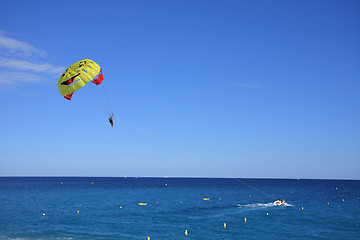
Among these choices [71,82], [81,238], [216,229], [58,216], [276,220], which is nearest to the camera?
[71,82]

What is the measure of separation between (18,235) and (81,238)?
27.1 ft

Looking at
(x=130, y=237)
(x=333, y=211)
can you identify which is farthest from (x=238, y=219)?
(x=333, y=211)

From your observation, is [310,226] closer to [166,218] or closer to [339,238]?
[339,238]

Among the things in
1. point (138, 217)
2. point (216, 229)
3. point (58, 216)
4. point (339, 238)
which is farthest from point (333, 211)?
point (58, 216)

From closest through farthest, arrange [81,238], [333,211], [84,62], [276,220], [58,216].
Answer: [84,62] < [81,238] < [276,220] < [58,216] < [333,211]

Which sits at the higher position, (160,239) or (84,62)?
(84,62)

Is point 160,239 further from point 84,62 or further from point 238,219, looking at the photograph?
point 84,62

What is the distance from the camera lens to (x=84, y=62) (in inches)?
1072

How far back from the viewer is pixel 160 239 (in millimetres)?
33438

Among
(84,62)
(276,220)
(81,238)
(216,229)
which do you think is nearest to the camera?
(84,62)

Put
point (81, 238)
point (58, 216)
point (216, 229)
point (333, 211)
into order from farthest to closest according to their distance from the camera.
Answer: point (333, 211)
point (58, 216)
point (216, 229)
point (81, 238)

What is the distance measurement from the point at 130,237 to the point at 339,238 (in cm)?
2597

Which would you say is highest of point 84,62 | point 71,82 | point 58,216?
point 84,62

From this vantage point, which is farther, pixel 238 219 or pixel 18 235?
pixel 238 219
